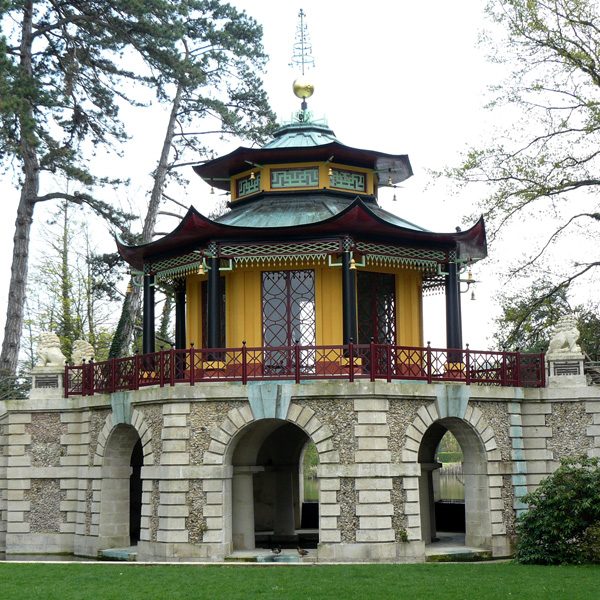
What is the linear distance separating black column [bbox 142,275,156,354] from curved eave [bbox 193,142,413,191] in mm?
3488

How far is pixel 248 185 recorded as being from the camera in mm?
25797

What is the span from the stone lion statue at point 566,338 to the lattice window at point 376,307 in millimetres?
3788

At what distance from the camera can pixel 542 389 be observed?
22750mm

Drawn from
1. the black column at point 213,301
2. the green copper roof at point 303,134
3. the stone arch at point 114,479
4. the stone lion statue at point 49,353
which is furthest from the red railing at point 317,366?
the green copper roof at point 303,134

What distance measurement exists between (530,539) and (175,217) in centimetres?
2173

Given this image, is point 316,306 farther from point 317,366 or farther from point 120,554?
point 120,554

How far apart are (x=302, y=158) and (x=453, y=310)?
17.4ft

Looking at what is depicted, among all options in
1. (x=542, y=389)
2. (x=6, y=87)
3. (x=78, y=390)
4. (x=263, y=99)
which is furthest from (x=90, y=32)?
(x=542, y=389)

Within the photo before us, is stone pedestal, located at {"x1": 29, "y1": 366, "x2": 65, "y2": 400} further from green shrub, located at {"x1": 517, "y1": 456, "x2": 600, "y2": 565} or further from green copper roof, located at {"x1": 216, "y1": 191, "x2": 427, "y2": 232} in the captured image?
green shrub, located at {"x1": 517, "y1": 456, "x2": 600, "y2": 565}

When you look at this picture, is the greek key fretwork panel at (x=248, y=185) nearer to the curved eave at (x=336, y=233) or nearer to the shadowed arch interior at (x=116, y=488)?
the curved eave at (x=336, y=233)

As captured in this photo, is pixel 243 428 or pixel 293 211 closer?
pixel 243 428

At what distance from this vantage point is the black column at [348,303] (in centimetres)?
2170

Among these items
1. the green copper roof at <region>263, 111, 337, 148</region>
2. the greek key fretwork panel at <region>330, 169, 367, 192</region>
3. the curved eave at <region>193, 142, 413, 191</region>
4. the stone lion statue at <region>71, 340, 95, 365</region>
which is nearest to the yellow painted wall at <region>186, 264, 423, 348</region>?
the greek key fretwork panel at <region>330, 169, 367, 192</region>

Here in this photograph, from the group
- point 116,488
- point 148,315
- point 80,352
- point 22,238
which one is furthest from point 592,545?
point 22,238
